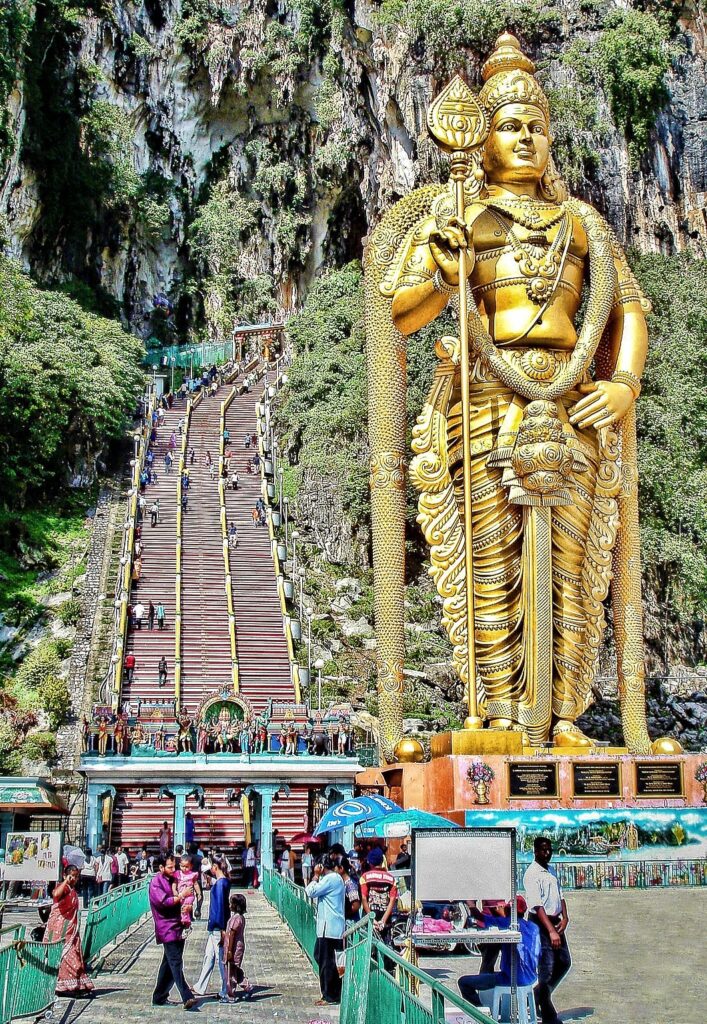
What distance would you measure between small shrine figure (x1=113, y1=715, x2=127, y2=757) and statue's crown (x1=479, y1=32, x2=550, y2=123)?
381 inches

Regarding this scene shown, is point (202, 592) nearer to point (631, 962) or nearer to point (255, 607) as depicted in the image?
point (255, 607)

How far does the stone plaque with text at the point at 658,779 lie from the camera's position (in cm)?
1181

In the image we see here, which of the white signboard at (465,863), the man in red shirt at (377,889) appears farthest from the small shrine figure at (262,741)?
the white signboard at (465,863)

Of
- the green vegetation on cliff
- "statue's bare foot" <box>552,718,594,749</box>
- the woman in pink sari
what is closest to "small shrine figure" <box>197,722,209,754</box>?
"statue's bare foot" <box>552,718,594,749</box>

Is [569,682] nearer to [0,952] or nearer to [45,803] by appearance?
[45,803]

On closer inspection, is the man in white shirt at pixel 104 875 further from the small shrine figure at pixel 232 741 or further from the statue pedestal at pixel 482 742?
the statue pedestal at pixel 482 742

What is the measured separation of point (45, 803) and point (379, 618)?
15.9 ft

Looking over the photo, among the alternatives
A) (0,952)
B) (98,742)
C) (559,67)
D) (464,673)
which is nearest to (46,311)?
(559,67)

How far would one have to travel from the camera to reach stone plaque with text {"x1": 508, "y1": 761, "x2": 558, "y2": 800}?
11.5 m

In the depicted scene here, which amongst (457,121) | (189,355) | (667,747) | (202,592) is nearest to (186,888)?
(667,747)

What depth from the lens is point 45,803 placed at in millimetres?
15086

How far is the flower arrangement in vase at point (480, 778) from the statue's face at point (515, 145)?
6.33m

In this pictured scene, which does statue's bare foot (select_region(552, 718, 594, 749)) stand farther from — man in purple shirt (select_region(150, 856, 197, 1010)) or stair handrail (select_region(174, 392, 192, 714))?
stair handrail (select_region(174, 392, 192, 714))

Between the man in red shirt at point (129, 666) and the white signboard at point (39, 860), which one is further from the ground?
the man in red shirt at point (129, 666)
